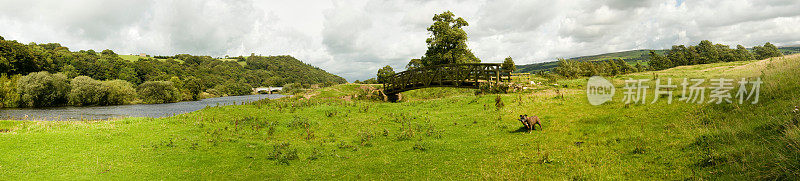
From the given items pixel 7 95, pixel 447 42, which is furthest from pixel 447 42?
pixel 7 95

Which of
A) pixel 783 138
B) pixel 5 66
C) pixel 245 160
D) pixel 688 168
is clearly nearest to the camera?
pixel 783 138

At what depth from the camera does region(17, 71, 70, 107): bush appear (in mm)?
47250

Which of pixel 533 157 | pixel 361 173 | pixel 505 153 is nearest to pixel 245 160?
pixel 361 173

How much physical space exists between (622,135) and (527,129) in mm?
3698

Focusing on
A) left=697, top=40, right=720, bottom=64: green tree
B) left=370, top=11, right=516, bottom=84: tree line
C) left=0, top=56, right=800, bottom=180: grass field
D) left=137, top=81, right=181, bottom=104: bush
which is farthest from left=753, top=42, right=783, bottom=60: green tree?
left=137, top=81, right=181, bottom=104: bush

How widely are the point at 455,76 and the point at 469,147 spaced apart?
20628mm

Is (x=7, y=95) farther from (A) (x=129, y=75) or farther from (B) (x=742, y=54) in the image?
(B) (x=742, y=54)

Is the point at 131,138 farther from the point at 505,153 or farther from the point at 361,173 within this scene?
the point at 505,153

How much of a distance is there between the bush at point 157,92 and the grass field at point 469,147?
201 ft

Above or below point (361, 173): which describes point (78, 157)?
above

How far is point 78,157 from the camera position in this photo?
32.9ft

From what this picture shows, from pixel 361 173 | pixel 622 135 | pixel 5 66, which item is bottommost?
pixel 361 173

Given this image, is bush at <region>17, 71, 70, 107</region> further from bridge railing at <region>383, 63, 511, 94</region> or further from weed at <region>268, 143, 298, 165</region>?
weed at <region>268, 143, 298, 165</region>

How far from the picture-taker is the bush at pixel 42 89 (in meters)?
47.2
